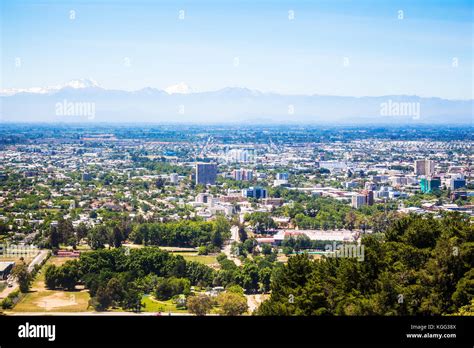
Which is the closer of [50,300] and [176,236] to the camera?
[50,300]

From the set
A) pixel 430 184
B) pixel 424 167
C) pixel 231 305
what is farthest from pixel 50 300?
pixel 424 167

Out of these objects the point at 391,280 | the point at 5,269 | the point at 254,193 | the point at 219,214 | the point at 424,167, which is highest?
the point at 391,280

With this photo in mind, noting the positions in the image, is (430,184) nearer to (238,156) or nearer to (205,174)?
(205,174)

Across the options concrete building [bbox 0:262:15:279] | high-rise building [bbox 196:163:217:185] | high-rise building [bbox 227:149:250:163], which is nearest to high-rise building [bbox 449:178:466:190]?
high-rise building [bbox 196:163:217:185]

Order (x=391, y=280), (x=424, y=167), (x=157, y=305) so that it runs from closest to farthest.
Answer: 1. (x=391, y=280)
2. (x=157, y=305)
3. (x=424, y=167)

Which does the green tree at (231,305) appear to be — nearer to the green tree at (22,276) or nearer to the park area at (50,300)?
the park area at (50,300)
